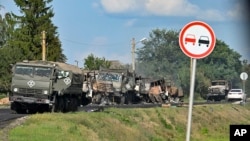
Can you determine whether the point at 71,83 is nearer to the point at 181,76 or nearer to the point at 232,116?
the point at 232,116

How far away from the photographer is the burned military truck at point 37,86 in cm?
2939

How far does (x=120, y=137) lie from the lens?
23.2m

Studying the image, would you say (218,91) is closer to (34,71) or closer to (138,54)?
(34,71)

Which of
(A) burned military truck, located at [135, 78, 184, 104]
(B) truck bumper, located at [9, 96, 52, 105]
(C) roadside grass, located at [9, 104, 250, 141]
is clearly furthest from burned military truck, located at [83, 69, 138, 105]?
(B) truck bumper, located at [9, 96, 52, 105]

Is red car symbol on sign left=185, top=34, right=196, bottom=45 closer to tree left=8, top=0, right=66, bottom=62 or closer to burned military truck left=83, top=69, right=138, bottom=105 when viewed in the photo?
burned military truck left=83, top=69, right=138, bottom=105

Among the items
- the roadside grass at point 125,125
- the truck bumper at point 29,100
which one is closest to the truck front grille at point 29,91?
the truck bumper at point 29,100

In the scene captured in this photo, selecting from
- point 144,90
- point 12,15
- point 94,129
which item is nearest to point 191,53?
point 94,129

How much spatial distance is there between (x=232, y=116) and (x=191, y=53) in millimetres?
35676

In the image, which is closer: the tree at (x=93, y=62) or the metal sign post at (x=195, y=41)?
the metal sign post at (x=195, y=41)

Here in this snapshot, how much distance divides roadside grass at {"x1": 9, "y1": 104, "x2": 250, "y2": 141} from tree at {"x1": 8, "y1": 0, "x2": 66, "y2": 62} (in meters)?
24.4

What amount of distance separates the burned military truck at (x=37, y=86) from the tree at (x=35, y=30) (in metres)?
32.3

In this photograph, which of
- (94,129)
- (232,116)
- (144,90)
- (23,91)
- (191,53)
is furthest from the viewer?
(144,90)

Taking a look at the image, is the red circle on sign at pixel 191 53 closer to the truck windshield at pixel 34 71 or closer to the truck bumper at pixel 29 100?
the truck bumper at pixel 29 100

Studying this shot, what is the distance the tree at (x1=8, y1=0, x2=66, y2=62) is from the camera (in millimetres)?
62906
